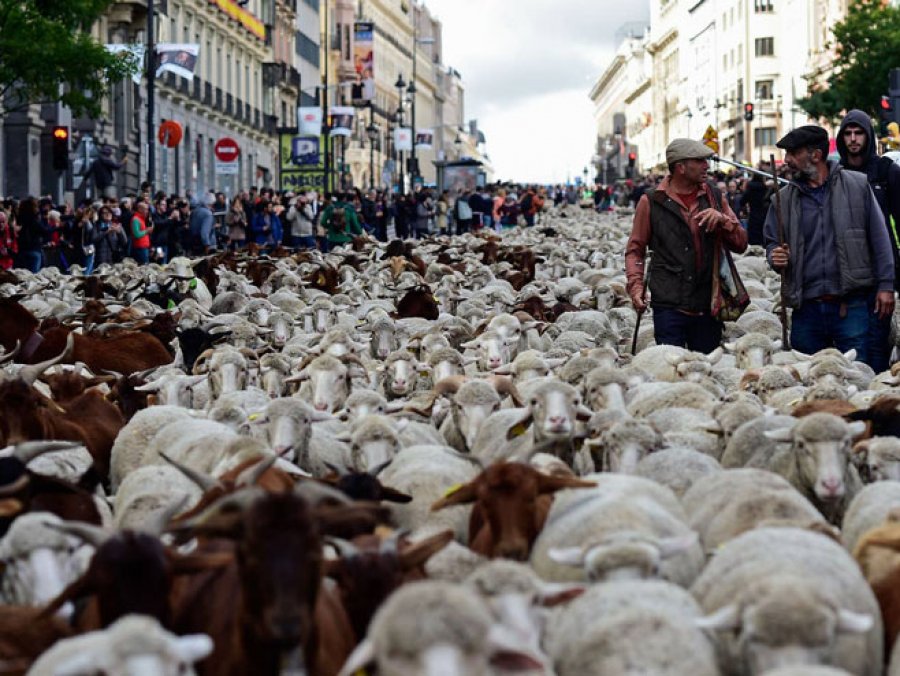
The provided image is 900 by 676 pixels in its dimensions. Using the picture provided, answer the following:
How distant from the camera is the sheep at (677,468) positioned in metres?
8.01

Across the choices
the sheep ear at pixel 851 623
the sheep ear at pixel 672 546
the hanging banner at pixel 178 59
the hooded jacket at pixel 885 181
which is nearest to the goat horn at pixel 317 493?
the sheep ear at pixel 672 546

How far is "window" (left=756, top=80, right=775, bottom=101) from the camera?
118625mm

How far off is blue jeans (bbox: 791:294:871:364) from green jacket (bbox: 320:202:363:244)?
Result: 83.4 feet

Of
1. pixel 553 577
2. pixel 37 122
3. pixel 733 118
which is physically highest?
pixel 733 118

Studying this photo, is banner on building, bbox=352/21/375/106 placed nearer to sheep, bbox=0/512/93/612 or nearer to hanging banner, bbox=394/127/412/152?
hanging banner, bbox=394/127/412/152

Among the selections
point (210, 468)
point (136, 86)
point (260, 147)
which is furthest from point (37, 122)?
point (260, 147)

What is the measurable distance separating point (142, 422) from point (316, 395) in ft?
5.96

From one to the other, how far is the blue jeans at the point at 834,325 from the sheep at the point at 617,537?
4182mm

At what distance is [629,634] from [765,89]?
383ft

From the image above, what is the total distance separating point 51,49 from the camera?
2898 centimetres

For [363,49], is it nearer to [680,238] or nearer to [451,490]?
[680,238]

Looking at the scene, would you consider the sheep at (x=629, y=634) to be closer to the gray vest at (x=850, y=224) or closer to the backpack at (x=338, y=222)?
the gray vest at (x=850, y=224)

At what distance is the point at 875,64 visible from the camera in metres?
62.2

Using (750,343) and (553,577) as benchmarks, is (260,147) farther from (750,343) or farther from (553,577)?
(553,577)
